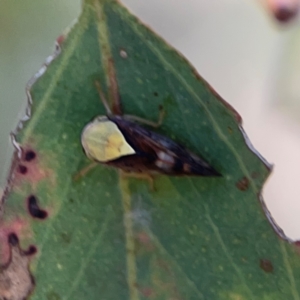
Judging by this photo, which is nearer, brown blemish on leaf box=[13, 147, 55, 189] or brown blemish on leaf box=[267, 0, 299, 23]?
brown blemish on leaf box=[13, 147, 55, 189]

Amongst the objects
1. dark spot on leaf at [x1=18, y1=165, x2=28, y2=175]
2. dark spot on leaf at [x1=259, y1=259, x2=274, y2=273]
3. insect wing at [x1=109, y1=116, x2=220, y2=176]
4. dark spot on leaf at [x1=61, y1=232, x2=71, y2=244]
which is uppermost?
insect wing at [x1=109, y1=116, x2=220, y2=176]

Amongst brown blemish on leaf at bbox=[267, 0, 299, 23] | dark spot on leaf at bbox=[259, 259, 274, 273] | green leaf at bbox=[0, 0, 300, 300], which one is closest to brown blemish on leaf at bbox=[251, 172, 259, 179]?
green leaf at bbox=[0, 0, 300, 300]

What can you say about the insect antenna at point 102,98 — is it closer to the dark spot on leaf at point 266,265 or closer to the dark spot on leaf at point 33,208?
the dark spot on leaf at point 33,208

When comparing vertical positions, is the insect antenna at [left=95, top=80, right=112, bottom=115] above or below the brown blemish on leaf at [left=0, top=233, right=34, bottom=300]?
above

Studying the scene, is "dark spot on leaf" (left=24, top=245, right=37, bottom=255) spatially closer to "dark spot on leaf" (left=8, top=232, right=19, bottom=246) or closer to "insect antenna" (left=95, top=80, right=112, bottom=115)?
"dark spot on leaf" (left=8, top=232, right=19, bottom=246)

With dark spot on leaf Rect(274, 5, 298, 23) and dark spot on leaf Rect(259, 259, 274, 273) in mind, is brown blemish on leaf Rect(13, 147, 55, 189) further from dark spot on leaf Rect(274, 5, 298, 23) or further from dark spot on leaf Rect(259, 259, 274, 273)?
dark spot on leaf Rect(274, 5, 298, 23)

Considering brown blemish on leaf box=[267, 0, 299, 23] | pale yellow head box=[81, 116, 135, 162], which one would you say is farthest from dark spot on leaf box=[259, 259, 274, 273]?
brown blemish on leaf box=[267, 0, 299, 23]

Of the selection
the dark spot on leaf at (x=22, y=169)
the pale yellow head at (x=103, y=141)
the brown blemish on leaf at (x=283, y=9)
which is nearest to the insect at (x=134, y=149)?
the pale yellow head at (x=103, y=141)

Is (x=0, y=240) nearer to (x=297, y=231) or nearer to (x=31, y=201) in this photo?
(x=31, y=201)
